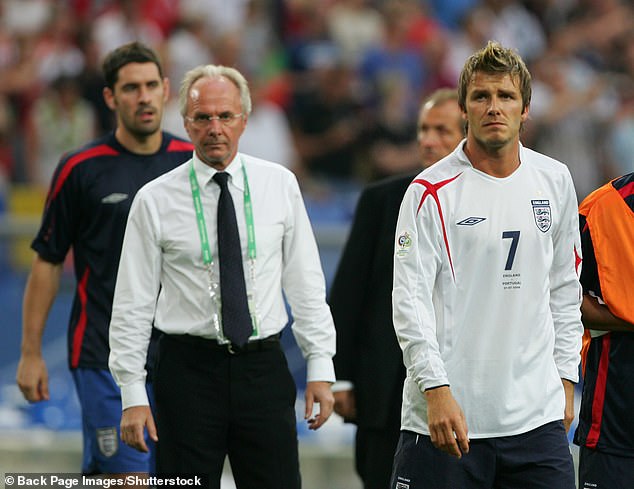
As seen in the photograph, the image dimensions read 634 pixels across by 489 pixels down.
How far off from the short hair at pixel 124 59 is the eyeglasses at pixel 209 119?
124 cm

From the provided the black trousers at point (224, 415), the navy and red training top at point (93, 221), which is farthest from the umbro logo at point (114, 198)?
the black trousers at point (224, 415)

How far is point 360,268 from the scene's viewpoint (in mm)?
5238

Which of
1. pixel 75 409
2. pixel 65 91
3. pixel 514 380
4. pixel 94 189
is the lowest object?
pixel 75 409

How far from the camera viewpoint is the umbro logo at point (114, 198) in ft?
18.0

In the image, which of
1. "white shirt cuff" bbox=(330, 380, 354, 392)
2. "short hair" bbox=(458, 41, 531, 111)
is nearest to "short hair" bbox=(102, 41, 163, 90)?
"white shirt cuff" bbox=(330, 380, 354, 392)

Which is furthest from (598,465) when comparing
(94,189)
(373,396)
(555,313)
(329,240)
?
(329,240)

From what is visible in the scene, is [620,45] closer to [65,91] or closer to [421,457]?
[65,91]

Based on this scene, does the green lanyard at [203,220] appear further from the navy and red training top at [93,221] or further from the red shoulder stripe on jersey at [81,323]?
the red shoulder stripe on jersey at [81,323]

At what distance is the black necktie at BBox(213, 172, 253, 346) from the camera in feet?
14.5

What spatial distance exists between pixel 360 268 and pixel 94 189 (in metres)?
1.24

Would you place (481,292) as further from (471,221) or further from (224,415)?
(224,415)

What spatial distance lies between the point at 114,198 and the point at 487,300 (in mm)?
2201

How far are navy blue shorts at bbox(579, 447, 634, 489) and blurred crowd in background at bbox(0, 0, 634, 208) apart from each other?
5989mm

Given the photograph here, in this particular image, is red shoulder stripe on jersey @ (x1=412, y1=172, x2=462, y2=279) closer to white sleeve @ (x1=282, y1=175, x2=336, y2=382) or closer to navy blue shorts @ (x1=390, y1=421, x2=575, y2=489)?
navy blue shorts @ (x1=390, y1=421, x2=575, y2=489)
